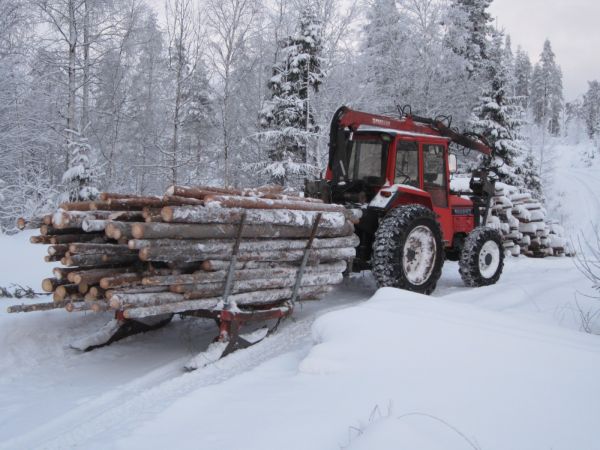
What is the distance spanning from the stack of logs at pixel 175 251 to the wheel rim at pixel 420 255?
178cm

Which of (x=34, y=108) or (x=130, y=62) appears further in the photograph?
(x=130, y=62)

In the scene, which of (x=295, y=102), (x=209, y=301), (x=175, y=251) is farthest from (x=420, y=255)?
(x=295, y=102)

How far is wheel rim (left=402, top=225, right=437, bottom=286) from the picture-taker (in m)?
7.05

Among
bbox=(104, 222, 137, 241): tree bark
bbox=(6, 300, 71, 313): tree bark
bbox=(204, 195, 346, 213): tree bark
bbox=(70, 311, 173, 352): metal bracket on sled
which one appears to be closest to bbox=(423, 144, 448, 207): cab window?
bbox=(204, 195, 346, 213): tree bark

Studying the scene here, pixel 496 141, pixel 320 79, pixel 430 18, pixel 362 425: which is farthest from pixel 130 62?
pixel 362 425

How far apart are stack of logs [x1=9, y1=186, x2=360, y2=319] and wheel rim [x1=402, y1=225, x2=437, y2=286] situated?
1.78 meters

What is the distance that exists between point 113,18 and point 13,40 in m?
3.27

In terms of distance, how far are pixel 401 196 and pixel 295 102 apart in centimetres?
1128

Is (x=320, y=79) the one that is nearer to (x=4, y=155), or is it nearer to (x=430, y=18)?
(x=430, y=18)

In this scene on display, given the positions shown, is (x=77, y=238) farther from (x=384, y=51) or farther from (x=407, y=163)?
(x=384, y=51)

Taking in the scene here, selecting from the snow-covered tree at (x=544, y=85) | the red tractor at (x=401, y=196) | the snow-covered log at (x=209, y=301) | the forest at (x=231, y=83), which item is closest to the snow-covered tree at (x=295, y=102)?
the forest at (x=231, y=83)

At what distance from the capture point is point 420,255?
726 cm

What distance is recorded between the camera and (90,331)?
586cm

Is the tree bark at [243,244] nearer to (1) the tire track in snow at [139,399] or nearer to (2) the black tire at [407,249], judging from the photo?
(2) the black tire at [407,249]
